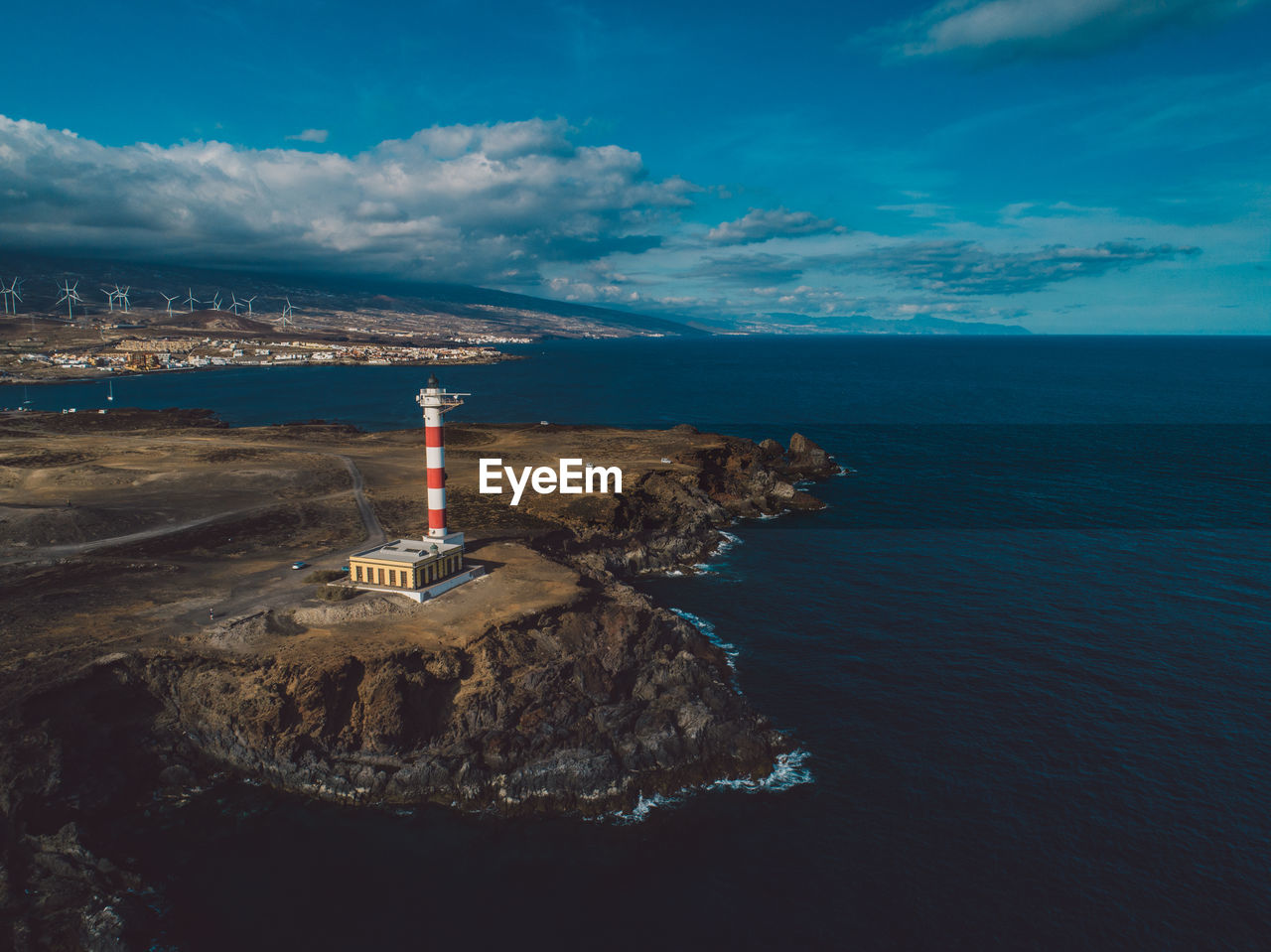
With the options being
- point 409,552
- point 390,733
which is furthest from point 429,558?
point 390,733

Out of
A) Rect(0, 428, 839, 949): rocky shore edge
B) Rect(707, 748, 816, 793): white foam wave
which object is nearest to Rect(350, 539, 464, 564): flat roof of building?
Rect(0, 428, 839, 949): rocky shore edge

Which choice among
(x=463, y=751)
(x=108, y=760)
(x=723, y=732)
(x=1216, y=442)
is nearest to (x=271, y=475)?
(x=108, y=760)

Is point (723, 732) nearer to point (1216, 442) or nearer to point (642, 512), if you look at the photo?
point (642, 512)

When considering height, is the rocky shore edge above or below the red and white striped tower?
below

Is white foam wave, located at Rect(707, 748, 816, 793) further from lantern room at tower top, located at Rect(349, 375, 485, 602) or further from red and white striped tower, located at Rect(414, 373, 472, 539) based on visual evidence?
red and white striped tower, located at Rect(414, 373, 472, 539)

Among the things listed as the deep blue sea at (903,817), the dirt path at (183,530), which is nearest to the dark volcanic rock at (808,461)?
the deep blue sea at (903,817)

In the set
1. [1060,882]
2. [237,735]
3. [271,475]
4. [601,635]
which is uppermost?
[271,475]
